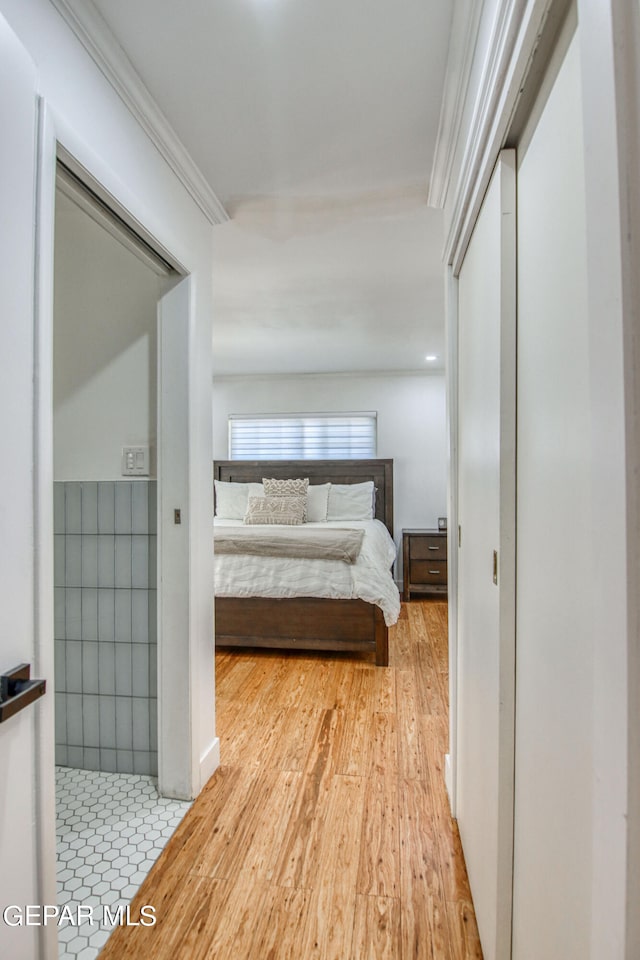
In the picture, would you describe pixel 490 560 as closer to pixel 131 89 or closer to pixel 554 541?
pixel 554 541

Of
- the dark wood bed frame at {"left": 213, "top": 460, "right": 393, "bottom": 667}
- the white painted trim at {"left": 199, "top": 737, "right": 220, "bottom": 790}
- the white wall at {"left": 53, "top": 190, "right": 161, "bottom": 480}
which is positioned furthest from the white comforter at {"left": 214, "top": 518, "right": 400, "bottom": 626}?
the white wall at {"left": 53, "top": 190, "right": 161, "bottom": 480}

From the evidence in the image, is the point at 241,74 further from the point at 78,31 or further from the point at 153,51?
the point at 78,31

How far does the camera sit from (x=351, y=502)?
182 inches

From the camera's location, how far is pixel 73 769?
189 centimetres

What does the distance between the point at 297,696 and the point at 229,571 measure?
97 centimetres

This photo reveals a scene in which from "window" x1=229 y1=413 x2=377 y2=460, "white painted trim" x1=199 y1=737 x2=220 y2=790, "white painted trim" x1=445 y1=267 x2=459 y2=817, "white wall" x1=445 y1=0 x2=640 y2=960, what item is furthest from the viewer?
"window" x1=229 y1=413 x2=377 y2=460

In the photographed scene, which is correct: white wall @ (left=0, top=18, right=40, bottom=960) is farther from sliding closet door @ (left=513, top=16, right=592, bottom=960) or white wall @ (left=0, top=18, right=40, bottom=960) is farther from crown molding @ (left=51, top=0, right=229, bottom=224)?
sliding closet door @ (left=513, top=16, right=592, bottom=960)

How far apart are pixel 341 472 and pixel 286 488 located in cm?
66

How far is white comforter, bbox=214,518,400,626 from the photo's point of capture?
2.97 metres

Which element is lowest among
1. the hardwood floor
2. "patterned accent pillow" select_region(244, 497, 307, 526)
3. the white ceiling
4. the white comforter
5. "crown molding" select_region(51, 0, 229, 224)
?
the hardwood floor

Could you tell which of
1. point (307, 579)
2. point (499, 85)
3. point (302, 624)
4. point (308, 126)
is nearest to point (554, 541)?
point (499, 85)

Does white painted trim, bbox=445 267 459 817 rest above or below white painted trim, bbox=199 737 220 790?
above

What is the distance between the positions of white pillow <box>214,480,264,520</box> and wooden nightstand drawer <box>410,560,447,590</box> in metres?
1.71

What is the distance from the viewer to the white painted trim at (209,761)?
5.77 feet
